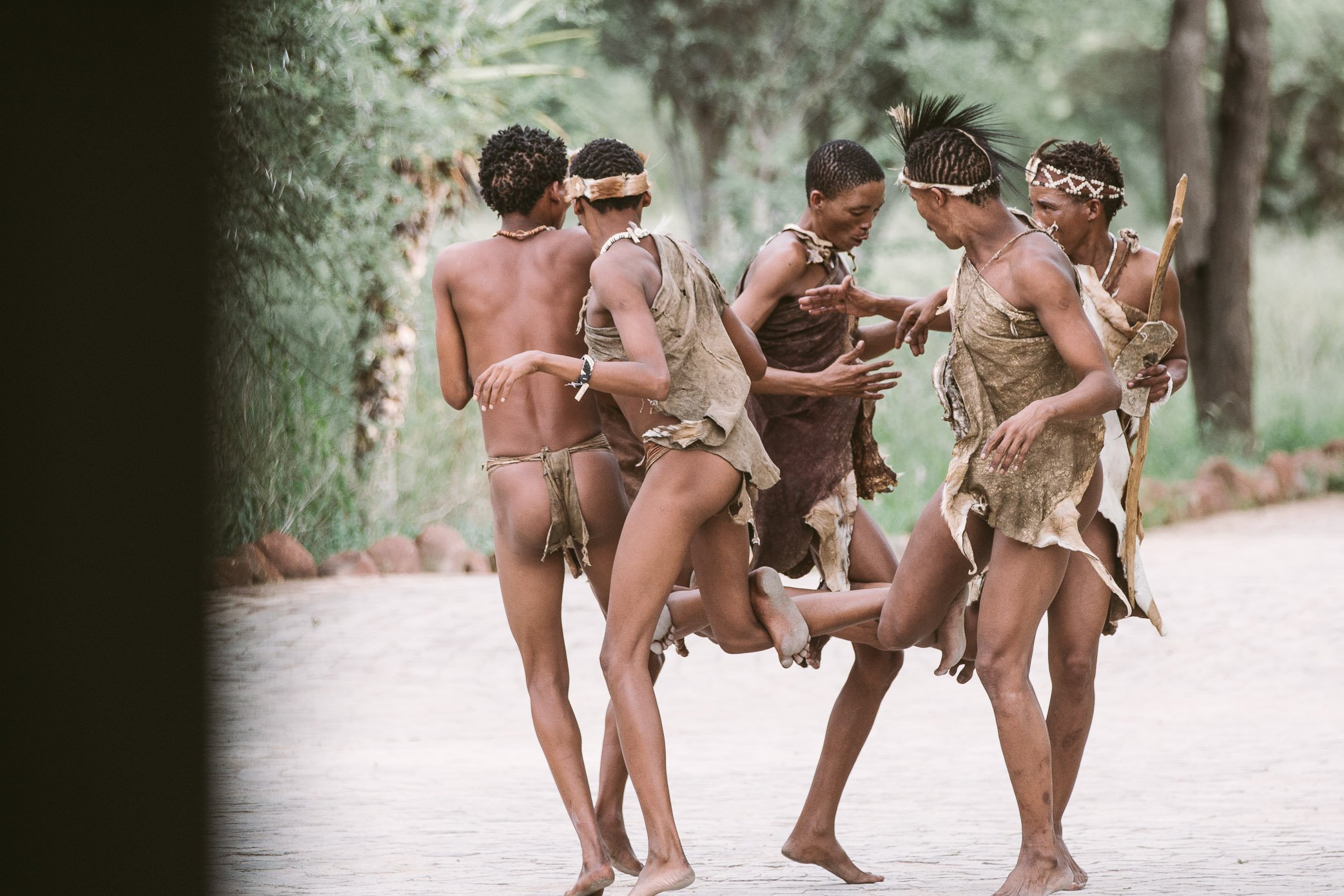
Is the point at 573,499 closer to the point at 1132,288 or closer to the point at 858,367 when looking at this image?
the point at 858,367

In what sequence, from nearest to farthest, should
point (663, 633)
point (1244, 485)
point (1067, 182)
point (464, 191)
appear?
point (1067, 182), point (663, 633), point (464, 191), point (1244, 485)

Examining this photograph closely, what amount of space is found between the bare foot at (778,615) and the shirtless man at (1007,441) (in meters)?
0.29

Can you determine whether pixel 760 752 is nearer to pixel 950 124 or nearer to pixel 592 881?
pixel 592 881

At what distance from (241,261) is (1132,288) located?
21.6 feet

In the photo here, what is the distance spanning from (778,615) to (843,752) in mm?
548

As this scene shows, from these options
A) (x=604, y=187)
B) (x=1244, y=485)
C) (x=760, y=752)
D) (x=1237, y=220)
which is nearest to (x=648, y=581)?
(x=604, y=187)

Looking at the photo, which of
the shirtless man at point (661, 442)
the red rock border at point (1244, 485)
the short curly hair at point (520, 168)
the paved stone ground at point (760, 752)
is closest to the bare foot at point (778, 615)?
the shirtless man at point (661, 442)

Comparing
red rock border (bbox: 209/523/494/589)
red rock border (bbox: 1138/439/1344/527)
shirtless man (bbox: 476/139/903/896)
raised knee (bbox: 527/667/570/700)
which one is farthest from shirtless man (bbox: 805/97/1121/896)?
red rock border (bbox: 1138/439/1344/527)

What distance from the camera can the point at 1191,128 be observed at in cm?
1486

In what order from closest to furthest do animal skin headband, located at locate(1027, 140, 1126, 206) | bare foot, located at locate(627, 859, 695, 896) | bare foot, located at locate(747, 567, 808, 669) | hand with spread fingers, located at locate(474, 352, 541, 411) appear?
hand with spread fingers, located at locate(474, 352, 541, 411) < bare foot, located at locate(627, 859, 695, 896) < bare foot, located at locate(747, 567, 808, 669) < animal skin headband, located at locate(1027, 140, 1126, 206)

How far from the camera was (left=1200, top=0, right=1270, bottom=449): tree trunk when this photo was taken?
1498 centimetres

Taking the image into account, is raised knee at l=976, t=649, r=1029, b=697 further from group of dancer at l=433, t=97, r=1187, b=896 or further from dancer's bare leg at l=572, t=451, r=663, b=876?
dancer's bare leg at l=572, t=451, r=663, b=876

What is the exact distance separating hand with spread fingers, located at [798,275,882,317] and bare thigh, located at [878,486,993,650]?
603 mm

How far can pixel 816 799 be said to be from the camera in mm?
4781
